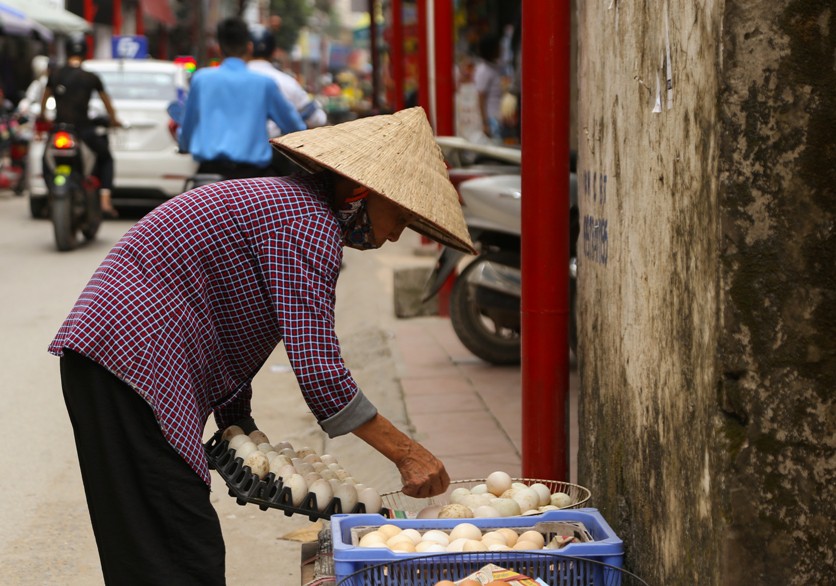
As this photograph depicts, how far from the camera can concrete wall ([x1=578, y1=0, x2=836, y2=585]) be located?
2.40 metres

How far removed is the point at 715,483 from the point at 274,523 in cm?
275

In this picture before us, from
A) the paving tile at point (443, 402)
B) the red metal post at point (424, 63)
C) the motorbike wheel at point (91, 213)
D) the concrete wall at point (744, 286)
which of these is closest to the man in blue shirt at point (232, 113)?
the paving tile at point (443, 402)

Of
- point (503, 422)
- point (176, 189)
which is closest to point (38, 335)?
point (503, 422)

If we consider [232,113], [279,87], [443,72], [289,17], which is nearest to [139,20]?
[289,17]

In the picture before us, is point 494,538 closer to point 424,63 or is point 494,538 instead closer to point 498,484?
point 498,484

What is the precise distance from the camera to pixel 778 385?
98.0 inches

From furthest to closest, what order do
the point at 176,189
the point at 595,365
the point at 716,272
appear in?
the point at 176,189, the point at 595,365, the point at 716,272

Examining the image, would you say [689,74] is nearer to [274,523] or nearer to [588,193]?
[588,193]

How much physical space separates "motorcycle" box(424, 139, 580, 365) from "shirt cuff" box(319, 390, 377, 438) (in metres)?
3.66

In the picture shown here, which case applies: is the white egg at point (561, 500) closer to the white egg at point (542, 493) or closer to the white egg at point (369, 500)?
the white egg at point (542, 493)

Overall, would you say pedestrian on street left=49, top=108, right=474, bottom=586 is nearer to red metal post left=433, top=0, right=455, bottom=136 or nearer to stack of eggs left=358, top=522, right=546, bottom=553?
stack of eggs left=358, top=522, right=546, bottom=553

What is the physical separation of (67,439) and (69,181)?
5928 mm

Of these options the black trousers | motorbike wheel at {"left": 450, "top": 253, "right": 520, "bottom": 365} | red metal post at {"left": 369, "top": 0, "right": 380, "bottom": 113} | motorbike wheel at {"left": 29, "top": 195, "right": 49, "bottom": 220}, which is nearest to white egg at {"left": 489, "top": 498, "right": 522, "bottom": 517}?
the black trousers

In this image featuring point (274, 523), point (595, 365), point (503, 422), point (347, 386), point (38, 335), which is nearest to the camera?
point (347, 386)
